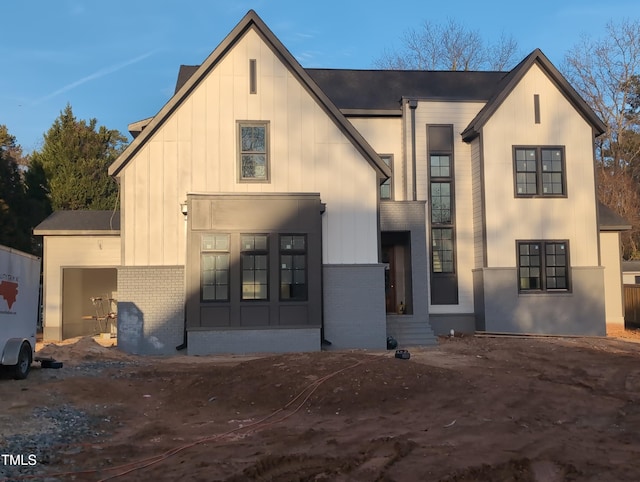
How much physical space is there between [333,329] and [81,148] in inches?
894

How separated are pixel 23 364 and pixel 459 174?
1544 cm

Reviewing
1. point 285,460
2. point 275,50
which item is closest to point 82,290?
point 275,50

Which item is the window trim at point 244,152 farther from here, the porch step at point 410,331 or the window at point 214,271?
the porch step at point 410,331

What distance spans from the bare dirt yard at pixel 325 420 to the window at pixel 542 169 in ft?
24.7

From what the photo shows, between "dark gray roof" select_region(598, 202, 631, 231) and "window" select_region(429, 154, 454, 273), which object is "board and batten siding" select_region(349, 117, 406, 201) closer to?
"window" select_region(429, 154, 454, 273)

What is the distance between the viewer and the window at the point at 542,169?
21.2 metres

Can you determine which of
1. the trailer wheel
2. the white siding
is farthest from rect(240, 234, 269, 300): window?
the white siding

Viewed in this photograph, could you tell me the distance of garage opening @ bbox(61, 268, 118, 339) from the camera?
22.2m

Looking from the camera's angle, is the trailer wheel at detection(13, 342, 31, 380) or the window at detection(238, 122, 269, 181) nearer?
the trailer wheel at detection(13, 342, 31, 380)

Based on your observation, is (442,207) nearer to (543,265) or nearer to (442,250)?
(442,250)

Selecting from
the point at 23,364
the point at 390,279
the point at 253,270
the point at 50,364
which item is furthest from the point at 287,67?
the point at 23,364

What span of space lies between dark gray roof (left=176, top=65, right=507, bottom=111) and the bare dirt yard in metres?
11.9

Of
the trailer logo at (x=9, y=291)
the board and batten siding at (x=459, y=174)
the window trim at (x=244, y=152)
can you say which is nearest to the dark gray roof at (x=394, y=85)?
the board and batten siding at (x=459, y=174)

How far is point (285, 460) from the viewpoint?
6605 mm
